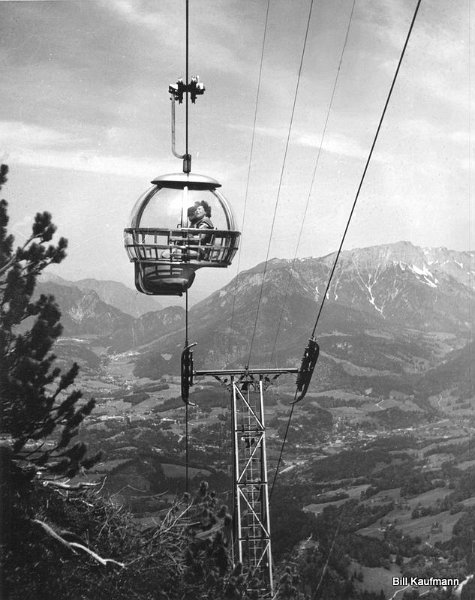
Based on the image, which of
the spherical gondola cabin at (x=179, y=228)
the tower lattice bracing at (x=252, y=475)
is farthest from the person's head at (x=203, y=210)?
the tower lattice bracing at (x=252, y=475)

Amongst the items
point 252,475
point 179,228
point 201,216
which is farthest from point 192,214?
point 252,475

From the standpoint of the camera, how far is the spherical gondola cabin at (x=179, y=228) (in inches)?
312

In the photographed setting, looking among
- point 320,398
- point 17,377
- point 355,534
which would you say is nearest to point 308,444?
point 320,398

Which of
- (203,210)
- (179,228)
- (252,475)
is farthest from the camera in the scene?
(252,475)

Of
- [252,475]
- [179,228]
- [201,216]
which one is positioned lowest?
[252,475]

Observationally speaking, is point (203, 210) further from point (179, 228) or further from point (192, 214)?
point (179, 228)

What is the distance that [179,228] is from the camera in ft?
25.9

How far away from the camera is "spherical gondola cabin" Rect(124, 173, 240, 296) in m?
7.91

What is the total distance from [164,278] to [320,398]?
17331cm

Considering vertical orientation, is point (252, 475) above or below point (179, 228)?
below

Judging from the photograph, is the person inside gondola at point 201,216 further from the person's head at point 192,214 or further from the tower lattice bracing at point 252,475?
the tower lattice bracing at point 252,475

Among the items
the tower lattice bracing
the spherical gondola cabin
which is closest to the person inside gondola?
the spherical gondola cabin

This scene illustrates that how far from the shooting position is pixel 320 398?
17838 centimetres

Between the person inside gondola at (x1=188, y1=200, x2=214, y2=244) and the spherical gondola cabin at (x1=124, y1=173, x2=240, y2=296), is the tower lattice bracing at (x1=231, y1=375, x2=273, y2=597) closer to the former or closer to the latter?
the spherical gondola cabin at (x1=124, y1=173, x2=240, y2=296)
